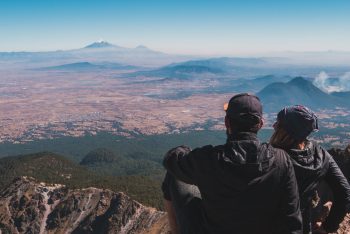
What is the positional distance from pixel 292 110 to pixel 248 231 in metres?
2.42

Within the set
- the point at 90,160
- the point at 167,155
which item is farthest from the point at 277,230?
the point at 90,160

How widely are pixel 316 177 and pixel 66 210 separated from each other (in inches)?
3507

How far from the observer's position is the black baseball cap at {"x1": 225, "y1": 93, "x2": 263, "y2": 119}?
6520mm

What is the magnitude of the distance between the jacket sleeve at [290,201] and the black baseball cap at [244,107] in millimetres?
802

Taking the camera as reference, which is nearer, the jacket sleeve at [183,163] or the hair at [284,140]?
the jacket sleeve at [183,163]

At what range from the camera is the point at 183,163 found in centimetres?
667

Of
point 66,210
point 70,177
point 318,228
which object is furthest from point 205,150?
point 70,177

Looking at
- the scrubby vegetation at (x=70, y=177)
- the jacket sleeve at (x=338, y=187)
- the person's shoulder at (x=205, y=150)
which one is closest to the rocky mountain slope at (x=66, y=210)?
the scrubby vegetation at (x=70, y=177)

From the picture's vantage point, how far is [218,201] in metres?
6.42

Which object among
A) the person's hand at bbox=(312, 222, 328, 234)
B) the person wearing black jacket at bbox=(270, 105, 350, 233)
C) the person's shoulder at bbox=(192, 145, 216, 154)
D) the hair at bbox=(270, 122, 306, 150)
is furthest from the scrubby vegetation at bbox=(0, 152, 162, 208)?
the person's shoulder at bbox=(192, 145, 216, 154)

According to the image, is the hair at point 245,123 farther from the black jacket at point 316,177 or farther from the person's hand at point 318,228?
the person's hand at point 318,228

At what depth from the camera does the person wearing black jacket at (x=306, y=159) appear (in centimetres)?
732

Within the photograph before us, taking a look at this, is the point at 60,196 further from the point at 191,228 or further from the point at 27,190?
the point at 191,228

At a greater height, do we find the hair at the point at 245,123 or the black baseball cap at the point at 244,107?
the black baseball cap at the point at 244,107
